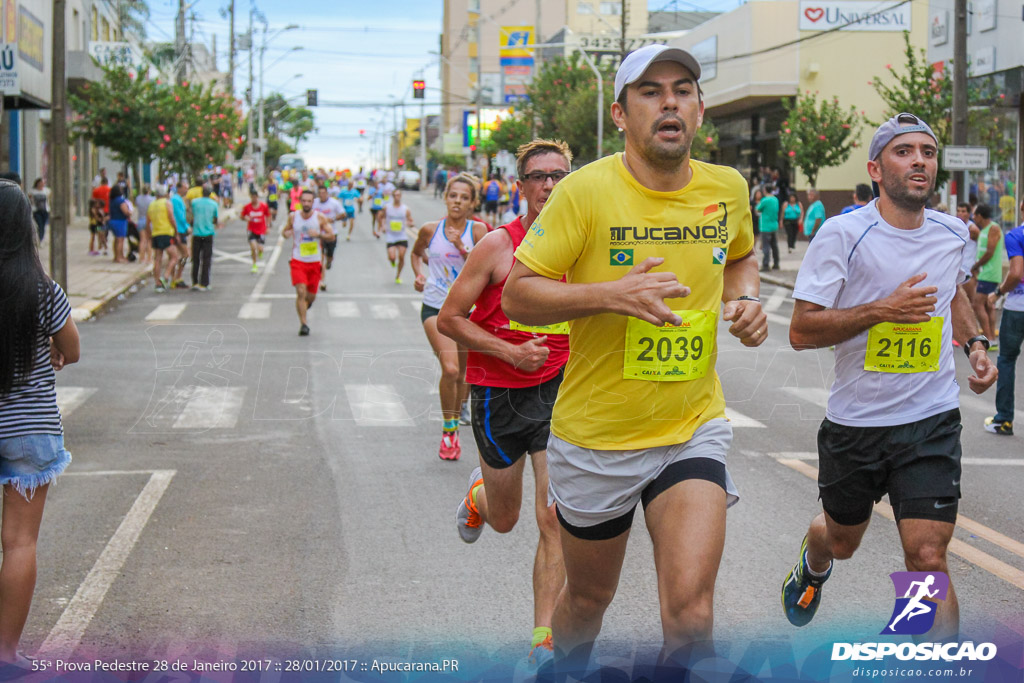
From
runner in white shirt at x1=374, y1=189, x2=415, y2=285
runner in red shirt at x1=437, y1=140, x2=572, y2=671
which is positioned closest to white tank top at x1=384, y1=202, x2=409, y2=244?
runner in white shirt at x1=374, y1=189, x2=415, y2=285

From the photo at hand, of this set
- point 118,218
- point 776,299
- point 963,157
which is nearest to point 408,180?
point 118,218

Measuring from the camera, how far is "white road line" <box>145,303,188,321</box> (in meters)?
19.5

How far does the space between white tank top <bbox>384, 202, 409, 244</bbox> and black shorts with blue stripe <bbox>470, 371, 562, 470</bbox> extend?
2020 cm

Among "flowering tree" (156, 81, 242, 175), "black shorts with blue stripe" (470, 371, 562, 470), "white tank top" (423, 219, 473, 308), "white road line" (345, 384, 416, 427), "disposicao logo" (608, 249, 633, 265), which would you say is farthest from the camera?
"flowering tree" (156, 81, 242, 175)

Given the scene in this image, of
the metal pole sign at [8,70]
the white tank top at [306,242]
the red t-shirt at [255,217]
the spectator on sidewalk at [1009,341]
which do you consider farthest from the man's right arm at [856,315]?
the red t-shirt at [255,217]

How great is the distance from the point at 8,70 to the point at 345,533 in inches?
494

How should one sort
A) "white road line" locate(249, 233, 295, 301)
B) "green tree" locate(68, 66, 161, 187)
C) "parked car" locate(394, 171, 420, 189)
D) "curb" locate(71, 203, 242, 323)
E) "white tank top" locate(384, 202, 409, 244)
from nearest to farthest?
"curb" locate(71, 203, 242, 323)
"white road line" locate(249, 233, 295, 301)
"white tank top" locate(384, 202, 409, 244)
"green tree" locate(68, 66, 161, 187)
"parked car" locate(394, 171, 420, 189)

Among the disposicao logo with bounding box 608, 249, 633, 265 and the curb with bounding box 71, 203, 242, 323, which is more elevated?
the disposicao logo with bounding box 608, 249, 633, 265

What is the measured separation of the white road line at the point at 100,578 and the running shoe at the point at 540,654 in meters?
1.87

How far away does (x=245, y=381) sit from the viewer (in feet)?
43.2

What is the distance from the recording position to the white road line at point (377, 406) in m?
10.9

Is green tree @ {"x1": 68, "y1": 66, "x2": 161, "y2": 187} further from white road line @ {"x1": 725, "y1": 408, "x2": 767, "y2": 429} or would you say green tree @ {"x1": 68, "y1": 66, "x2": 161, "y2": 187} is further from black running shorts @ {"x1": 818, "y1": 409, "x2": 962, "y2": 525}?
black running shorts @ {"x1": 818, "y1": 409, "x2": 962, "y2": 525}

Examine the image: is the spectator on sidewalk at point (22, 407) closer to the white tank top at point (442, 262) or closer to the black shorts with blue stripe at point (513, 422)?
the black shorts with blue stripe at point (513, 422)

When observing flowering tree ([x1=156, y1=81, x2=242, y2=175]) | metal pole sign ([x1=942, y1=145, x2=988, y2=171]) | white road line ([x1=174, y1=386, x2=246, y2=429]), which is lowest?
white road line ([x1=174, y1=386, x2=246, y2=429])
